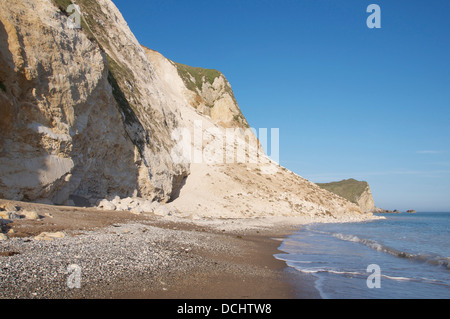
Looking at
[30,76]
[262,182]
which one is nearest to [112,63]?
[30,76]

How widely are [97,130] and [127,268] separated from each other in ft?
38.1

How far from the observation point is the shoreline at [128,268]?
465cm

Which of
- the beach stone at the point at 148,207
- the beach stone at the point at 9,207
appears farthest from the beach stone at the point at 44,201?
the beach stone at the point at 148,207

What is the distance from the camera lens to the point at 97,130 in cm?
1589

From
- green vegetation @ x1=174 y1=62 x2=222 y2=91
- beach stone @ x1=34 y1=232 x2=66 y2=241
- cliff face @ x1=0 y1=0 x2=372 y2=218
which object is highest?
green vegetation @ x1=174 y1=62 x2=222 y2=91

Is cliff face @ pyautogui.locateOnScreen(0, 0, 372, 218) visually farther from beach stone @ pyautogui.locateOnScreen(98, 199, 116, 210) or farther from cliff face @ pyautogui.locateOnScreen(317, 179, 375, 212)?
cliff face @ pyautogui.locateOnScreen(317, 179, 375, 212)

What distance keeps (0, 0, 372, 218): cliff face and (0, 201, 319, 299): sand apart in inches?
123

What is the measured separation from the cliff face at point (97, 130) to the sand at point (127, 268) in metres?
3.13

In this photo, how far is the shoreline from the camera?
4.65 metres

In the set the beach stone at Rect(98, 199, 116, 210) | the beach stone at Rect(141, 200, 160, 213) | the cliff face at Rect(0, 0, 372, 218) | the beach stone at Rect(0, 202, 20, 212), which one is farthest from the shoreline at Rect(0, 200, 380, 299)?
the beach stone at Rect(141, 200, 160, 213)

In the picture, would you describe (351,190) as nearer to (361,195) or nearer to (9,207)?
(361,195)

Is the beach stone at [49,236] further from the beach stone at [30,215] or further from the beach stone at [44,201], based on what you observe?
the beach stone at [44,201]

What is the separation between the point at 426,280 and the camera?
7.89 meters
